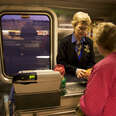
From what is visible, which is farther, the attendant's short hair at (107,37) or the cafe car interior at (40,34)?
the cafe car interior at (40,34)

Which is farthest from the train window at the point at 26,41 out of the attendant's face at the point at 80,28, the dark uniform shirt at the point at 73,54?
the attendant's face at the point at 80,28

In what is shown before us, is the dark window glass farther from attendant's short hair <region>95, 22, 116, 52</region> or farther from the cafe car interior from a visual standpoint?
attendant's short hair <region>95, 22, 116, 52</region>

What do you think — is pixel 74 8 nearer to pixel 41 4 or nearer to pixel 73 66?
pixel 41 4

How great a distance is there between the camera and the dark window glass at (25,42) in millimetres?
1944

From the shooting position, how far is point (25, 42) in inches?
82.0

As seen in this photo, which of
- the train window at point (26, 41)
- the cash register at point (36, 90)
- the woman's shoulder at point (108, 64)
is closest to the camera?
the woman's shoulder at point (108, 64)

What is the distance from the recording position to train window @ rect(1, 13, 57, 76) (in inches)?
76.3

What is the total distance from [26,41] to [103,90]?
1.52 m

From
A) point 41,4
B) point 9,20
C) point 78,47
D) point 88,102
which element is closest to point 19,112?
point 88,102

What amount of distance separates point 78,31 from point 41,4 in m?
0.67

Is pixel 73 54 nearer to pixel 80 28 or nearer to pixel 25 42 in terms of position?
pixel 80 28

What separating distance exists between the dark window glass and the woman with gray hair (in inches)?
47.9

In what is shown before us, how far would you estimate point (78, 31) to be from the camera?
1.61m

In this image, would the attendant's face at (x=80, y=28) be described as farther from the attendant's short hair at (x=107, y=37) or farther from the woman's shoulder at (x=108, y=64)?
the woman's shoulder at (x=108, y=64)
